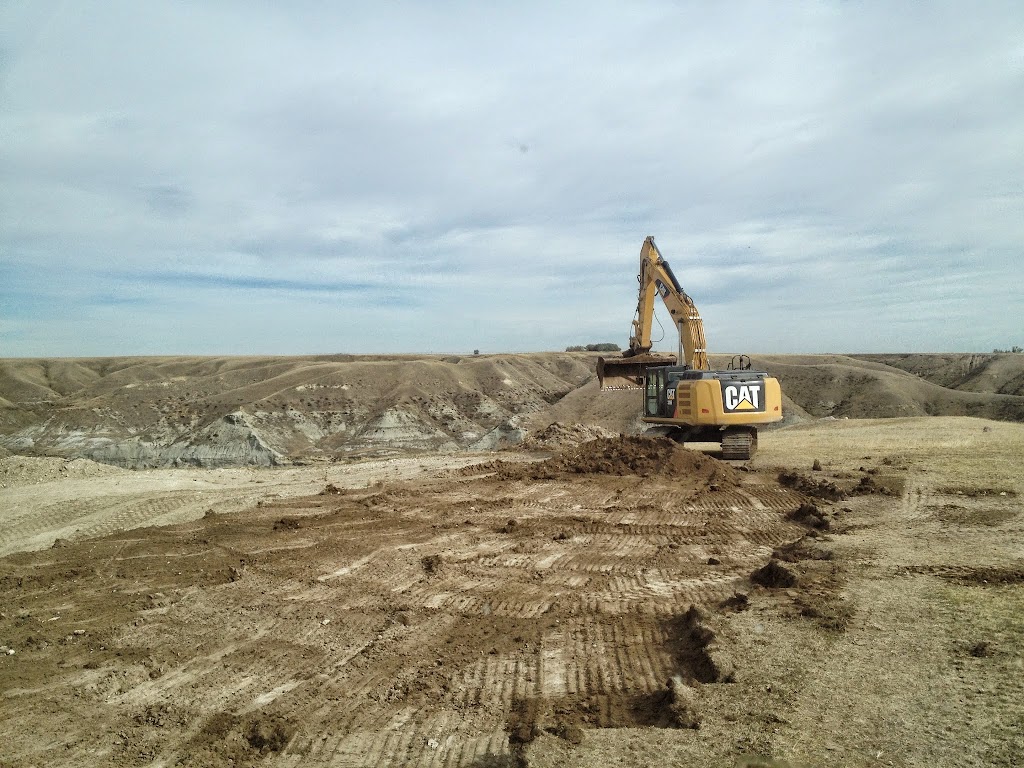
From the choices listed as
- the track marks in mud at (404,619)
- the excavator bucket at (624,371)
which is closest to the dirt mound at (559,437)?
the excavator bucket at (624,371)

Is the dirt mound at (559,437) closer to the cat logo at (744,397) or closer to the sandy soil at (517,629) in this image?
the cat logo at (744,397)

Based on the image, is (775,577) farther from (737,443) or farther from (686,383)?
(737,443)

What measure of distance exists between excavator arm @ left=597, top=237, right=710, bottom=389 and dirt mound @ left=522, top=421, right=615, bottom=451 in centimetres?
229

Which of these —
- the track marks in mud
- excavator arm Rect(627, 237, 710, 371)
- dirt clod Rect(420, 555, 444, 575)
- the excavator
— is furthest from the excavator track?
dirt clod Rect(420, 555, 444, 575)

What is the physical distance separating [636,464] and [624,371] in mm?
4964

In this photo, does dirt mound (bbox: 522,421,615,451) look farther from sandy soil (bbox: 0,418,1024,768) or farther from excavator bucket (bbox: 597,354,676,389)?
sandy soil (bbox: 0,418,1024,768)

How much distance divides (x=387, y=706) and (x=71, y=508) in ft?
30.4

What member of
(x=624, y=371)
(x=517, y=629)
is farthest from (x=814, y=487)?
(x=517, y=629)

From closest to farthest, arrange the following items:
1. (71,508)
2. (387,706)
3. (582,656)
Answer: (387,706) < (582,656) < (71,508)

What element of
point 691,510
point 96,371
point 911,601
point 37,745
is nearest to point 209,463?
point 691,510

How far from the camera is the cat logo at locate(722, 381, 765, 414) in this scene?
1569 centimetres

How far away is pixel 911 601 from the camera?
6027 millimetres

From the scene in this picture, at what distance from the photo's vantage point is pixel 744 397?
51.9 feet

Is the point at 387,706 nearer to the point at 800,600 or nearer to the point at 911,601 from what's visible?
the point at 800,600
